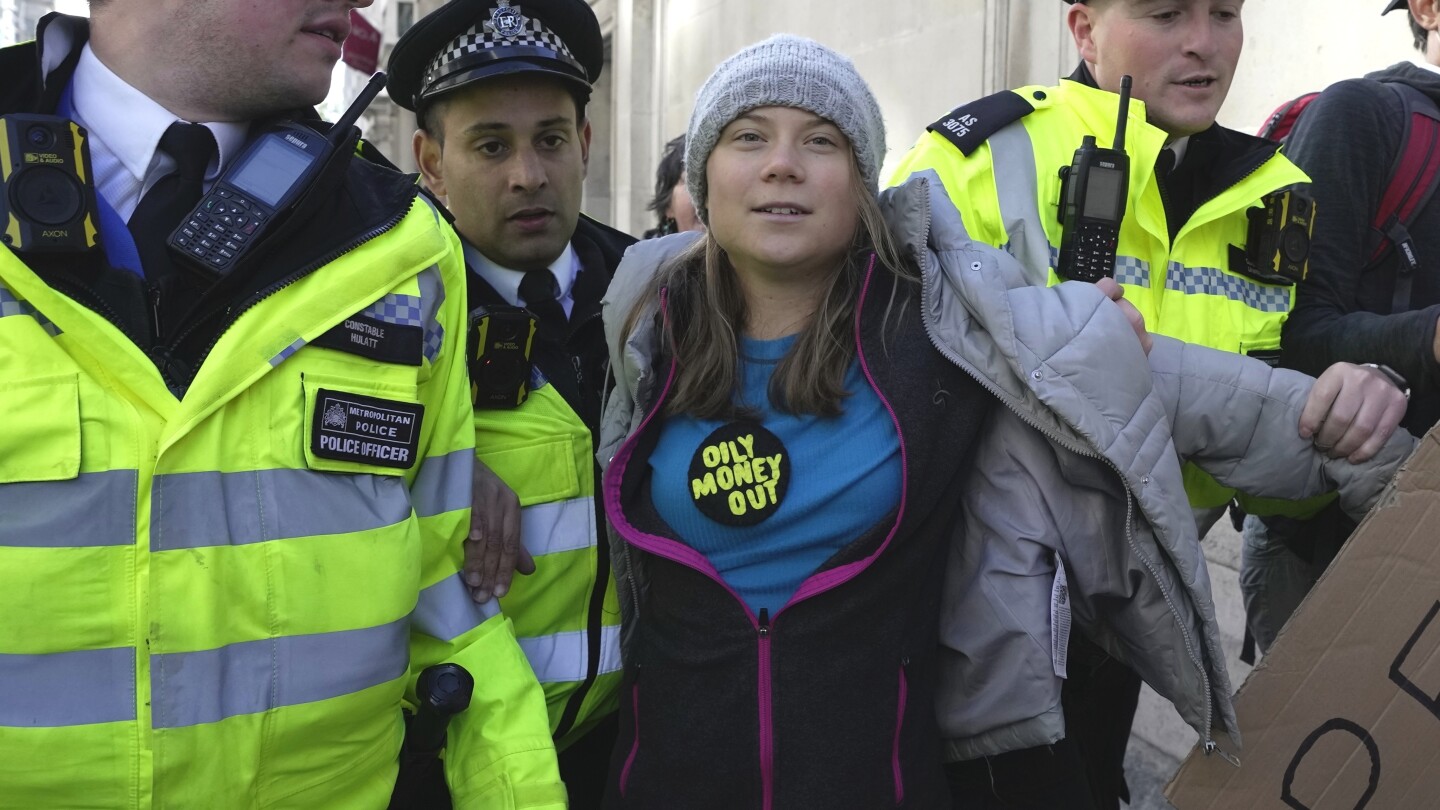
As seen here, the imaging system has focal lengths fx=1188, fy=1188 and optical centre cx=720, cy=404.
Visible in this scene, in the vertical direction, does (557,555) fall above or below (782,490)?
below

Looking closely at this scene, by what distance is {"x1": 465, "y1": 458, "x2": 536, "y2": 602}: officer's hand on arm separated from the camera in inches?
75.8

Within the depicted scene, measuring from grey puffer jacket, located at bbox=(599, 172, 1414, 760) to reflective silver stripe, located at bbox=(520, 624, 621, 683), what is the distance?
0.46 meters

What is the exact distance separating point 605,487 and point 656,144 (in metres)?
7.12

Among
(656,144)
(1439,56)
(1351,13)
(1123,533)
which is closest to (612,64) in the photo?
(656,144)

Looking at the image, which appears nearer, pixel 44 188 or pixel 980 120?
pixel 44 188

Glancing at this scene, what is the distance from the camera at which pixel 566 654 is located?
2180 mm

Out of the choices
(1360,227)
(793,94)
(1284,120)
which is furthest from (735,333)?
(1284,120)

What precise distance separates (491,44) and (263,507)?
4.05 feet

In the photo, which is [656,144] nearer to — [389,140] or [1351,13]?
[1351,13]

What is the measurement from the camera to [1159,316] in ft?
7.25

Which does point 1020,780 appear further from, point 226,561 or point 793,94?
point 226,561

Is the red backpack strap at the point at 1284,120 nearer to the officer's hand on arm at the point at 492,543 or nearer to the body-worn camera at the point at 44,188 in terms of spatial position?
the officer's hand on arm at the point at 492,543

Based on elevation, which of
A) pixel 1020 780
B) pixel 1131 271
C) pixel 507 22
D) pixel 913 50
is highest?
pixel 913 50

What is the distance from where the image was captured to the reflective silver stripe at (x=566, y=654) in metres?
2.16
